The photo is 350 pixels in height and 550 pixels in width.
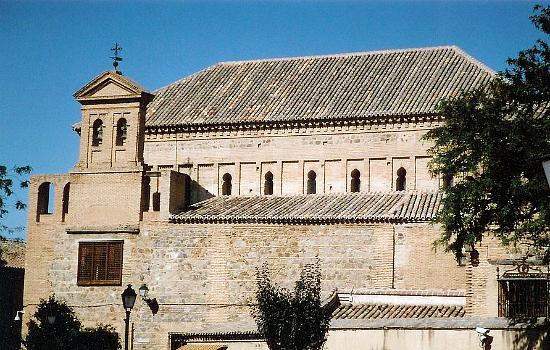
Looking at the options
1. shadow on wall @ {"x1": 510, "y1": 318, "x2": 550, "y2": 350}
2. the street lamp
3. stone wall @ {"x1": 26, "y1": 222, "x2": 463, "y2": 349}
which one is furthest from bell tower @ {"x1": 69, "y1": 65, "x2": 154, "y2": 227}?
the street lamp

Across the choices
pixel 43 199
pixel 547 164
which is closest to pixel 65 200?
pixel 43 199

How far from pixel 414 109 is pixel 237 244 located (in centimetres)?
758

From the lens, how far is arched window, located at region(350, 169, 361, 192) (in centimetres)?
3338

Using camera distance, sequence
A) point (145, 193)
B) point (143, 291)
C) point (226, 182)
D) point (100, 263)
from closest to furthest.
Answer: point (143, 291) → point (100, 263) → point (145, 193) → point (226, 182)

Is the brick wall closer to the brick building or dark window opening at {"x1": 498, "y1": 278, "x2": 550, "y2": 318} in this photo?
the brick building

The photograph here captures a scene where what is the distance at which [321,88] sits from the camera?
35.6 m

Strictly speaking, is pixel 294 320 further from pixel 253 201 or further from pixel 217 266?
pixel 253 201

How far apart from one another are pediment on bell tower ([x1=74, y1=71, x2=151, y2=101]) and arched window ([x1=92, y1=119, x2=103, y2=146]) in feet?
2.82

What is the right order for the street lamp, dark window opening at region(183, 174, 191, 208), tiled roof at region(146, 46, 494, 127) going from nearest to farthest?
the street lamp, tiled roof at region(146, 46, 494, 127), dark window opening at region(183, 174, 191, 208)

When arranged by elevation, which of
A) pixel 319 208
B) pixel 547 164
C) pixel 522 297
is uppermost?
pixel 319 208

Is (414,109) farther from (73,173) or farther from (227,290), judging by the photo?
(73,173)

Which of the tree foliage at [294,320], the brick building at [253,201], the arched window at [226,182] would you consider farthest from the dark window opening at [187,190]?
the tree foliage at [294,320]

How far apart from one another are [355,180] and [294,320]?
13.0 metres

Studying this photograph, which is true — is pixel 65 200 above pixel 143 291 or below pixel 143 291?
above
